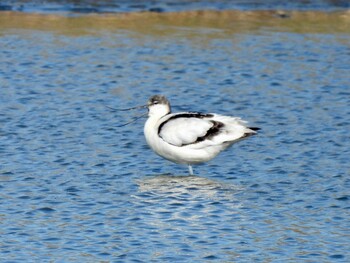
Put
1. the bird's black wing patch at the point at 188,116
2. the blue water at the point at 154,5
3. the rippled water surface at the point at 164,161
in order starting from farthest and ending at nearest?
the blue water at the point at 154,5 → the bird's black wing patch at the point at 188,116 → the rippled water surface at the point at 164,161

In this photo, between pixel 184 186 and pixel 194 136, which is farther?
pixel 194 136

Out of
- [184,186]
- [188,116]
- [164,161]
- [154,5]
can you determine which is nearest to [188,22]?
[154,5]

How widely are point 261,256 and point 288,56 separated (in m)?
10.2

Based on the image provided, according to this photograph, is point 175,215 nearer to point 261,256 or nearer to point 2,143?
point 261,256

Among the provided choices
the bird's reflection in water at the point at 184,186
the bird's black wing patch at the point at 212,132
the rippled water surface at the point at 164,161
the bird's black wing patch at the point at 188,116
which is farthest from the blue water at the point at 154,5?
the bird's reflection in water at the point at 184,186

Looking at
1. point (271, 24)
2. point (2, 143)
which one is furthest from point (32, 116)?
point (271, 24)

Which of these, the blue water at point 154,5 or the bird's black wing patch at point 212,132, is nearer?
the bird's black wing patch at point 212,132

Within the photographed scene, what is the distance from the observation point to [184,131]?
42.0 feet

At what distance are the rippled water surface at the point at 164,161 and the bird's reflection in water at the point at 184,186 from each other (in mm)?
23

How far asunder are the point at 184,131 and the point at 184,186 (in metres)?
0.78

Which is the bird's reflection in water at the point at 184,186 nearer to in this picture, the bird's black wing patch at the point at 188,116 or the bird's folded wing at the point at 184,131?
the bird's folded wing at the point at 184,131

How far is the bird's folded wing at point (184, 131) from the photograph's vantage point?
12773mm

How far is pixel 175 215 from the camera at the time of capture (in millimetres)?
11086

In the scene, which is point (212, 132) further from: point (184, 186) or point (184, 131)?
point (184, 186)
